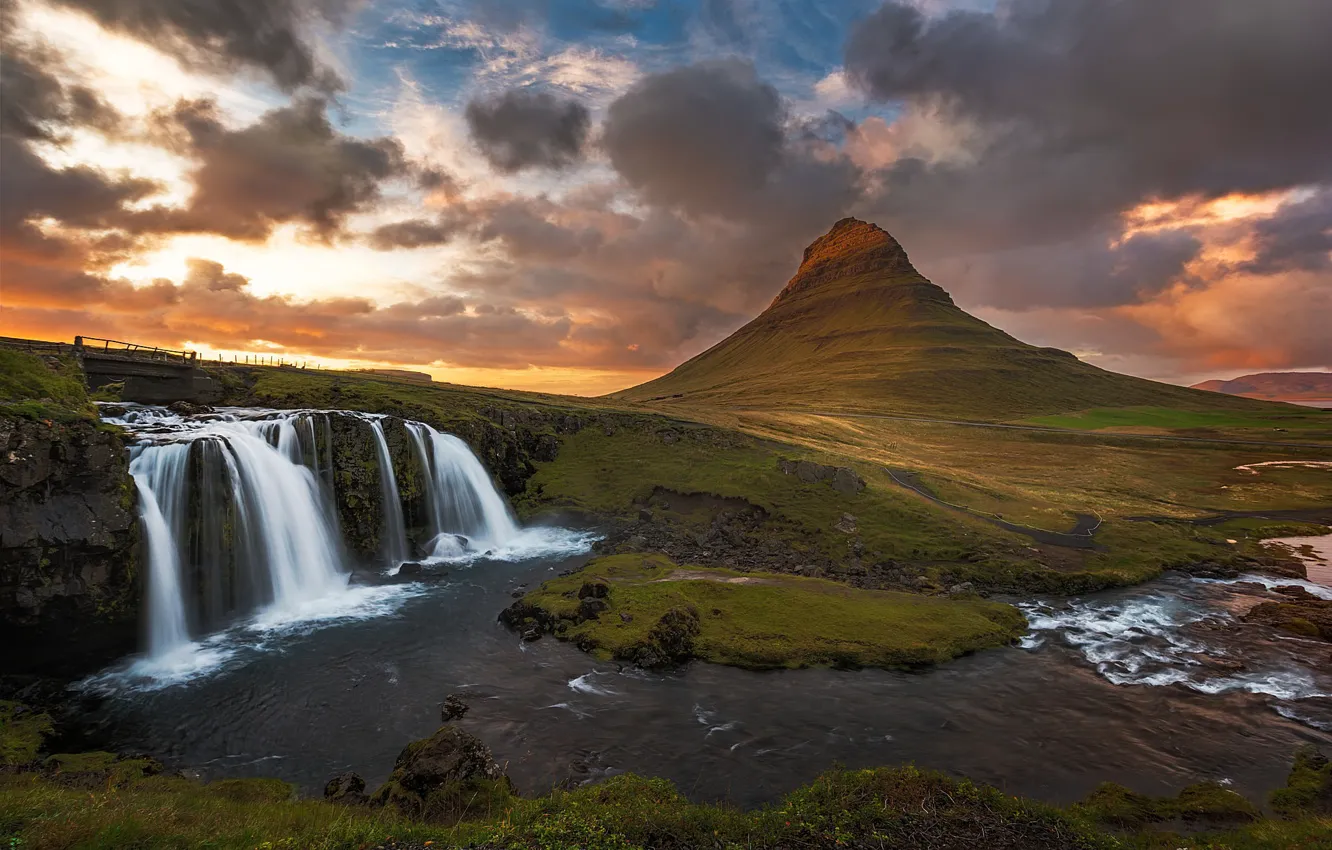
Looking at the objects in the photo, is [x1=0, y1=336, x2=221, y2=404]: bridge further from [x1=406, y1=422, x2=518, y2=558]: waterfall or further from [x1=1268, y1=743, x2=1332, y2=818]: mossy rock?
[x1=1268, y1=743, x2=1332, y2=818]: mossy rock

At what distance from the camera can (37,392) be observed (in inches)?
1160

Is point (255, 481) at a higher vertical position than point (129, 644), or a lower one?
higher

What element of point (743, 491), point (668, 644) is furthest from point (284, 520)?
point (743, 491)

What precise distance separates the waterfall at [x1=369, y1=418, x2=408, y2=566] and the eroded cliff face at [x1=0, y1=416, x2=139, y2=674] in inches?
612

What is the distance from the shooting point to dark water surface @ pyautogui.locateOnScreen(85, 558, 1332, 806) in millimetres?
18422

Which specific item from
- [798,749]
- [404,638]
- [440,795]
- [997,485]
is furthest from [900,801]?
[997,485]

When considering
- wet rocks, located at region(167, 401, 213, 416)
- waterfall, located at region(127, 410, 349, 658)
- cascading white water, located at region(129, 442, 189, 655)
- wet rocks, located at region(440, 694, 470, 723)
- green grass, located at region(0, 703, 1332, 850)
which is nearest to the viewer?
green grass, located at region(0, 703, 1332, 850)

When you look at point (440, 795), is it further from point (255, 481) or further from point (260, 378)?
point (260, 378)

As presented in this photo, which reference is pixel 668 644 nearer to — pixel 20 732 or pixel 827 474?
pixel 20 732

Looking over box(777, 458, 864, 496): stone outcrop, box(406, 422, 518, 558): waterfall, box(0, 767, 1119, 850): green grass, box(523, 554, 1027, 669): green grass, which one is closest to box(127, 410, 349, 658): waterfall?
box(406, 422, 518, 558): waterfall

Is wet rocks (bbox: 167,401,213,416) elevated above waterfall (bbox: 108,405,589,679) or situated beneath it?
elevated above

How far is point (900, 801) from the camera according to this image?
1380 centimetres

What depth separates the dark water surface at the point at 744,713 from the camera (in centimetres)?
1842

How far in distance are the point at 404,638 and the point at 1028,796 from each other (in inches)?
1031
